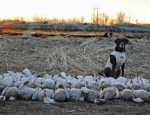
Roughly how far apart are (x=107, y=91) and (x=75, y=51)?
24.7ft

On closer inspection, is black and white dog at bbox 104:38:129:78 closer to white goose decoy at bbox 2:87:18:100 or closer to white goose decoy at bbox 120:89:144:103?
white goose decoy at bbox 120:89:144:103

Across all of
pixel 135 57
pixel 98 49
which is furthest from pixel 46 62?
pixel 135 57

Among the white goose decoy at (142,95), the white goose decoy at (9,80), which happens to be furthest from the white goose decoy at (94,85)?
the white goose decoy at (9,80)

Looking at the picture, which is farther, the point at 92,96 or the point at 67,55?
the point at 67,55

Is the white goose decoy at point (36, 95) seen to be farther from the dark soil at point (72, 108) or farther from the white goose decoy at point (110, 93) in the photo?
the white goose decoy at point (110, 93)

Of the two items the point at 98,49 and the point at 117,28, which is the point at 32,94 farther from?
the point at 117,28

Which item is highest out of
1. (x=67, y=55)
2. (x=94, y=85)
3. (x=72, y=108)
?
(x=94, y=85)

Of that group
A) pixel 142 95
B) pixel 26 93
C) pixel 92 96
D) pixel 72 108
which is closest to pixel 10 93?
pixel 26 93

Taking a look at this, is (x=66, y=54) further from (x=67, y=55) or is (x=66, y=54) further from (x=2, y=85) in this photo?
(x=2, y=85)

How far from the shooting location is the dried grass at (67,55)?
11.9 meters

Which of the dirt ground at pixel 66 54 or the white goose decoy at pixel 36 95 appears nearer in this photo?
the white goose decoy at pixel 36 95

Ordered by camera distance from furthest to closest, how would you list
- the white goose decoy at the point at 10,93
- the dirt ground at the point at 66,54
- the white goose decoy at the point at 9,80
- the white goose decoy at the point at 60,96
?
the dirt ground at the point at 66,54
the white goose decoy at the point at 9,80
the white goose decoy at the point at 10,93
the white goose decoy at the point at 60,96

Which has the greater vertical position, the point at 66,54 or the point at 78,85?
the point at 78,85

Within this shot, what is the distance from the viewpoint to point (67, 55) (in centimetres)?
1327
